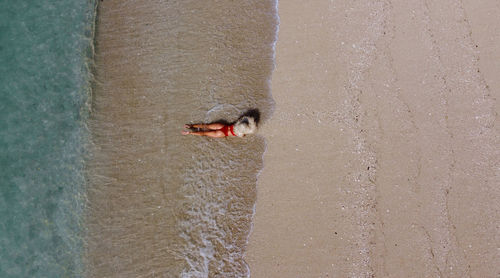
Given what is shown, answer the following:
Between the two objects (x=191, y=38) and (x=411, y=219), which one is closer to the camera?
(x=411, y=219)

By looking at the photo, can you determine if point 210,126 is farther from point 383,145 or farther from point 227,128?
point 383,145

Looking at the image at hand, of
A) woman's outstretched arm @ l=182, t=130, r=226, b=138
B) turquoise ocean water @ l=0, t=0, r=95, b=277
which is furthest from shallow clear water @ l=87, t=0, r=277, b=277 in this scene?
turquoise ocean water @ l=0, t=0, r=95, b=277

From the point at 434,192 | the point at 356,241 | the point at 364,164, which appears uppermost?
the point at 364,164

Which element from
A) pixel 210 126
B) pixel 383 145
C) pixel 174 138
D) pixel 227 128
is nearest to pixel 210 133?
pixel 210 126

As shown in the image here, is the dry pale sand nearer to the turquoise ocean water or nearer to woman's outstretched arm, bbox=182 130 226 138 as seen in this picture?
woman's outstretched arm, bbox=182 130 226 138

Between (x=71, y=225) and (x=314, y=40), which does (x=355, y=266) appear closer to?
(x=314, y=40)

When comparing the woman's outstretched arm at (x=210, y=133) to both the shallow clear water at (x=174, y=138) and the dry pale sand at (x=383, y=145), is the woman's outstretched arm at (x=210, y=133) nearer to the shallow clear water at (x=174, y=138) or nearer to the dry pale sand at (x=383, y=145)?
the shallow clear water at (x=174, y=138)

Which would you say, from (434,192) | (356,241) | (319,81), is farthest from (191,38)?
(434,192)

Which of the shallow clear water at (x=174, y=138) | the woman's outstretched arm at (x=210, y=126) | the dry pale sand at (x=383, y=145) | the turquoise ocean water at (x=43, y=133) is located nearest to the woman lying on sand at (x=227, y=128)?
the woman's outstretched arm at (x=210, y=126)
